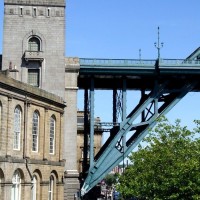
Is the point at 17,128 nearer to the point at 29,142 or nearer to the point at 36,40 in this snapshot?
the point at 29,142

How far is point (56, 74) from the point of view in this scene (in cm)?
4759

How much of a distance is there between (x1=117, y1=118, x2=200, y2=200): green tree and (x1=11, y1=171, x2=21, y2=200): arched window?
764 cm

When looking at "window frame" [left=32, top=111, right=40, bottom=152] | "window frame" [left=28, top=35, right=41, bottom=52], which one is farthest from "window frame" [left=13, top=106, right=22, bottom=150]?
"window frame" [left=28, top=35, right=41, bottom=52]

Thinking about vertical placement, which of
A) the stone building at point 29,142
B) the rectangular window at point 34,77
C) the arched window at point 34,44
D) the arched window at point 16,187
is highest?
the arched window at point 34,44

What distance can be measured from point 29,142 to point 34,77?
14504 millimetres

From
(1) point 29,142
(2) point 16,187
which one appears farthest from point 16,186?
(1) point 29,142

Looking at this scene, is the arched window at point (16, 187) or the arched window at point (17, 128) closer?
the arched window at point (16, 187)

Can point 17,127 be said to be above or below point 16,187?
above

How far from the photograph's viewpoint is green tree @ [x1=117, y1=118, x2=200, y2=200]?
31609mm

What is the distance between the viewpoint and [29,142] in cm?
3391

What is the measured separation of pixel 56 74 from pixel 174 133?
15.1 m

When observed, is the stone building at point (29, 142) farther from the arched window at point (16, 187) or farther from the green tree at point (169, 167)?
the green tree at point (169, 167)

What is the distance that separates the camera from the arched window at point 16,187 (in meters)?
31.8

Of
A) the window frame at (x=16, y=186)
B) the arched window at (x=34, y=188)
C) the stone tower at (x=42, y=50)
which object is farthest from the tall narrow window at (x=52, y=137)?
the stone tower at (x=42, y=50)
